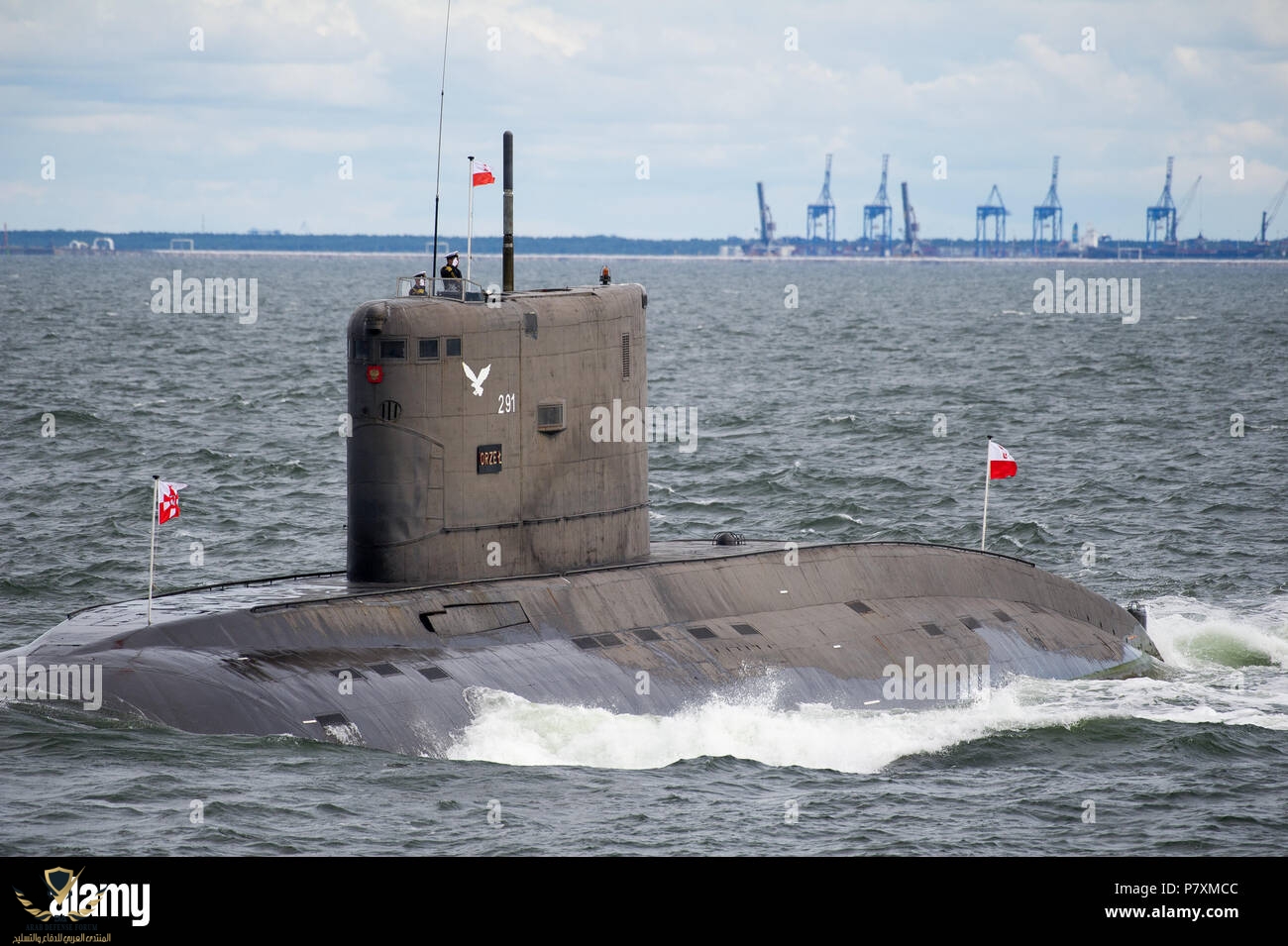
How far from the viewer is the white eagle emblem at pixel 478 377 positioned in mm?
19656

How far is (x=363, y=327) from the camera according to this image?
19.4 meters

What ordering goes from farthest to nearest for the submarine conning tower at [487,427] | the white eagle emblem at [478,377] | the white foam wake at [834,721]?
the white eagle emblem at [478,377]
the submarine conning tower at [487,427]
the white foam wake at [834,721]

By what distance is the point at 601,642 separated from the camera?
20.4m

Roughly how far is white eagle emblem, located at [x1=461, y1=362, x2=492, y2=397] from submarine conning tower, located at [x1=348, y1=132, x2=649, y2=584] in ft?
0.04

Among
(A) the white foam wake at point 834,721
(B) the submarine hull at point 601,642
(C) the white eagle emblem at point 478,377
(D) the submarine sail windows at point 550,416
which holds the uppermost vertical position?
(C) the white eagle emblem at point 478,377

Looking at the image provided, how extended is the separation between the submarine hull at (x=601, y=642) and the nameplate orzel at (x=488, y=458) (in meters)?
1.38

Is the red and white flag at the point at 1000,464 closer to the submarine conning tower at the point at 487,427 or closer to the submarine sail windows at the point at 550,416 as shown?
the submarine conning tower at the point at 487,427

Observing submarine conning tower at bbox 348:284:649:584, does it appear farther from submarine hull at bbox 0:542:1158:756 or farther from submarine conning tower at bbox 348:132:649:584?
submarine hull at bbox 0:542:1158:756

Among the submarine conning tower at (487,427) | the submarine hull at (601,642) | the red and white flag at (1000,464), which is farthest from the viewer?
the red and white flag at (1000,464)

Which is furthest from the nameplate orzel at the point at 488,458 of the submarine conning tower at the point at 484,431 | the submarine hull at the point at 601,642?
the submarine hull at the point at 601,642

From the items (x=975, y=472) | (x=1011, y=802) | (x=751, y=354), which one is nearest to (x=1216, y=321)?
(x=751, y=354)

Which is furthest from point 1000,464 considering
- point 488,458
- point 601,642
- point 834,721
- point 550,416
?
point 488,458
